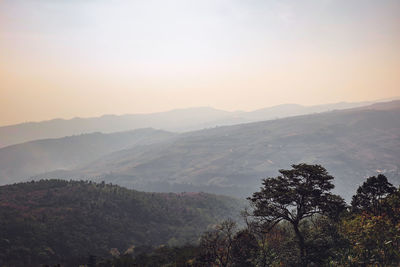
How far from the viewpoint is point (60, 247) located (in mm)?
129875

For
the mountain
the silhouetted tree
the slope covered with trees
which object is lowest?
the mountain

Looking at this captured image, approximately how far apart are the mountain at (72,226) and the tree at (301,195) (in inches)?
3246

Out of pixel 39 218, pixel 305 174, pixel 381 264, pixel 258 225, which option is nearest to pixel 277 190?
pixel 305 174

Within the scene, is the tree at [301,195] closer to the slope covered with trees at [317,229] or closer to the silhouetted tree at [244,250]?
the slope covered with trees at [317,229]

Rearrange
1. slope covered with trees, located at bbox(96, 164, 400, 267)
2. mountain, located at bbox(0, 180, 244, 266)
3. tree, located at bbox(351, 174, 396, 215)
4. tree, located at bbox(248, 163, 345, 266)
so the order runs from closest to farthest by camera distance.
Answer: slope covered with trees, located at bbox(96, 164, 400, 267)
tree, located at bbox(248, 163, 345, 266)
tree, located at bbox(351, 174, 396, 215)
mountain, located at bbox(0, 180, 244, 266)

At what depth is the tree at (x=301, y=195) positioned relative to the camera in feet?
117

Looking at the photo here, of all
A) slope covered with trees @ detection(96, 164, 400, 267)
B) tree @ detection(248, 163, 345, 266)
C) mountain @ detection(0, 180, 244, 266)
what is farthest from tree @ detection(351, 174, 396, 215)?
mountain @ detection(0, 180, 244, 266)

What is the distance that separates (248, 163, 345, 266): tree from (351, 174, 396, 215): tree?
7.82 meters

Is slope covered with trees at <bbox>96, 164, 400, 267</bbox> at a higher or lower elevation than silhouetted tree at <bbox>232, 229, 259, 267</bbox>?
higher

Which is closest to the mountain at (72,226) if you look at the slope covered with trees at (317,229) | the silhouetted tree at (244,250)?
the silhouetted tree at (244,250)

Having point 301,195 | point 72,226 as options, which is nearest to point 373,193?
point 301,195

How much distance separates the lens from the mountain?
11850 centimetres

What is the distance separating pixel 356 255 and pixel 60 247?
13205cm

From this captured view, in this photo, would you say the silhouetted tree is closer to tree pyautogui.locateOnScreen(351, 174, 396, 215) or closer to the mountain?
tree pyautogui.locateOnScreen(351, 174, 396, 215)
